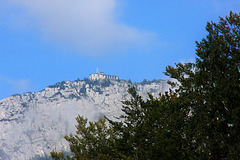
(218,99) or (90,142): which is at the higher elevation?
(90,142)

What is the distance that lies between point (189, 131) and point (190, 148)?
4.64 ft

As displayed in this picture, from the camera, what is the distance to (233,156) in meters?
14.3

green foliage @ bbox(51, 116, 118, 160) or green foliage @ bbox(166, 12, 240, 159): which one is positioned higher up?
green foliage @ bbox(51, 116, 118, 160)

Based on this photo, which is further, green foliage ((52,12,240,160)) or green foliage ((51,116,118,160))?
green foliage ((51,116,118,160))

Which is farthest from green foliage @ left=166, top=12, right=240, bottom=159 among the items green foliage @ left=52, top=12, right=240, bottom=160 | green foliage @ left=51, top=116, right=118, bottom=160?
green foliage @ left=51, top=116, right=118, bottom=160

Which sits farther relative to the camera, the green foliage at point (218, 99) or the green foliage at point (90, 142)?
the green foliage at point (90, 142)

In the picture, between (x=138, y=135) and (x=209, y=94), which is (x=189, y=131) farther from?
(x=138, y=135)

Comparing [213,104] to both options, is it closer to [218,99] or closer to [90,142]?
[218,99]

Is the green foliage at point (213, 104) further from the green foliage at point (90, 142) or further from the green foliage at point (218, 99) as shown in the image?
the green foliage at point (90, 142)

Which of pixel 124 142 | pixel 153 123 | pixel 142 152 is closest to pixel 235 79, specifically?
pixel 153 123

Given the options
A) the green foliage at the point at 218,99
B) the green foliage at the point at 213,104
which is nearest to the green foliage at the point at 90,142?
the green foliage at the point at 213,104

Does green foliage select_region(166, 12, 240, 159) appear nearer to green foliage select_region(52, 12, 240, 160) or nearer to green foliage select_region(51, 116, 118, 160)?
green foliage select_region(52, 12, 240, 160)

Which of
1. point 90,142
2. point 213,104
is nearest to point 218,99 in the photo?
point 213,104

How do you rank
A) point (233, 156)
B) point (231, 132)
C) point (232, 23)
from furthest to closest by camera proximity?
point (232, 23), point (231, 132), point (233, 156)
